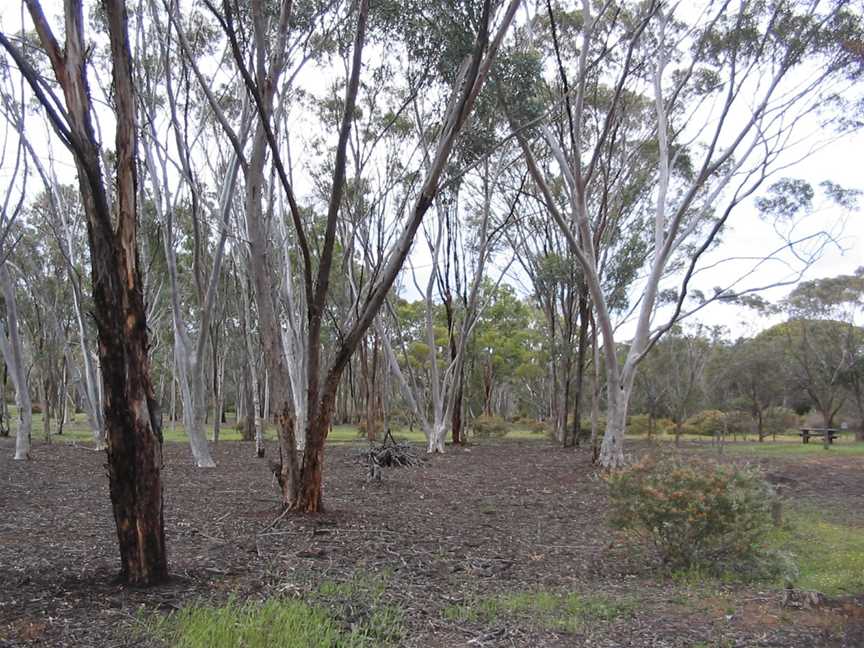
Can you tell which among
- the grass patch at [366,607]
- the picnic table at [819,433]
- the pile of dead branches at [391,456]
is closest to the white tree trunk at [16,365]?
the pile of dead branches at [391,456]

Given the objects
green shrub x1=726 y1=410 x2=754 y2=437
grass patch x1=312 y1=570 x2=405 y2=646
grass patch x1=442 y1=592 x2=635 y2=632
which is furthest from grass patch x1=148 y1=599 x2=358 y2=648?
green shrub x1=726 y1=410 x2=754 y2=437

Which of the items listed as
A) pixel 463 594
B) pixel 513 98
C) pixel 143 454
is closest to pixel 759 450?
pixel 513 98

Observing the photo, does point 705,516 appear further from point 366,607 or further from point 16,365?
point 16,365

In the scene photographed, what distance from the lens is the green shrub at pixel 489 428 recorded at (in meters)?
30.3

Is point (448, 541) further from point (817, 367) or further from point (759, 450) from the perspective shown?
point (817, 367)

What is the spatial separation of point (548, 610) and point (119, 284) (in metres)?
3.76

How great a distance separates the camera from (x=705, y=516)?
6582mm

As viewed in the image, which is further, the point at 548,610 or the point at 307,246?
the point at 307,246

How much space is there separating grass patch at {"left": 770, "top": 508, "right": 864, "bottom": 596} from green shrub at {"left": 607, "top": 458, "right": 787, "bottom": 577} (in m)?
0.47

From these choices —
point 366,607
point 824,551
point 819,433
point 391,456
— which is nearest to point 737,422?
point 819,433

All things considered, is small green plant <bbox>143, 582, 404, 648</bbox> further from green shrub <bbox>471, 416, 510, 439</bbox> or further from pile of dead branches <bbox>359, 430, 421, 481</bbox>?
green shrub <bbox>471, 416, 510, 439</bbox>

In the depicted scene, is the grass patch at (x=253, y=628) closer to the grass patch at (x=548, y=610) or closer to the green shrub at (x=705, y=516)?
the grass patch at (x=548, y=610)

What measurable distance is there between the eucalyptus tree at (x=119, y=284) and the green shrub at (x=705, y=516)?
4.26 m

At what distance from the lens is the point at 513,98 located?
11.0 metres
